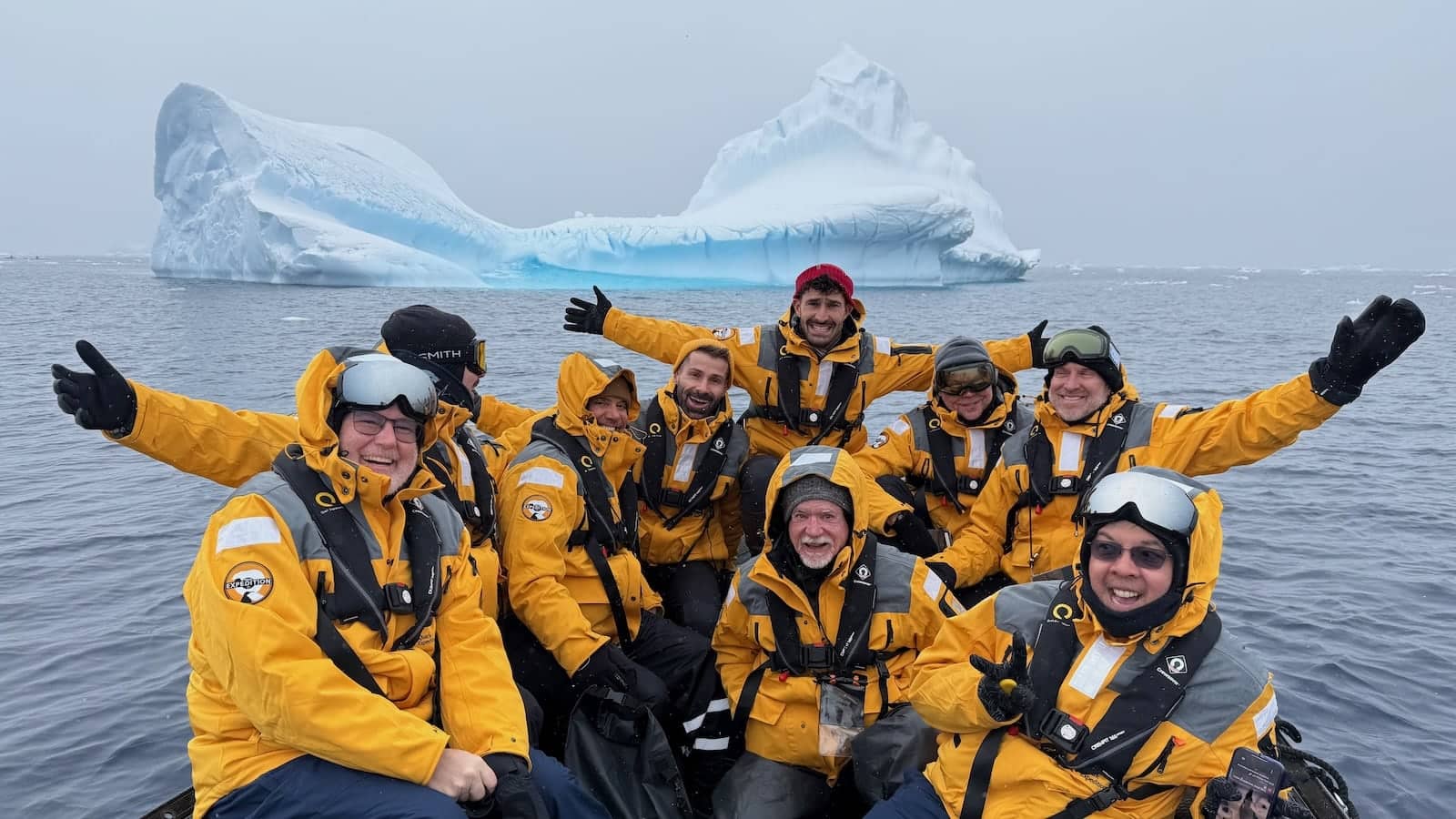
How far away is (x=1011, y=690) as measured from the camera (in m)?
2.37

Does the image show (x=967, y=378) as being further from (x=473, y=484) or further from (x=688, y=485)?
(x=473, y=484)

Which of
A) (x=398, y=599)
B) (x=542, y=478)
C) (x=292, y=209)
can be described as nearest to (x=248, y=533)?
(x=398, y=599)

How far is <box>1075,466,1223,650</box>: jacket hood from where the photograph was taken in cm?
236

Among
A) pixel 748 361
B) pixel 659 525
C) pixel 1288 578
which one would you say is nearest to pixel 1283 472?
pixel 1288 578

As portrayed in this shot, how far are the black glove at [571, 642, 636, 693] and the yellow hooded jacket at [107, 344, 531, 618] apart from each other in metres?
0.41

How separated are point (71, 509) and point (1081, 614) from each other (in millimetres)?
9485

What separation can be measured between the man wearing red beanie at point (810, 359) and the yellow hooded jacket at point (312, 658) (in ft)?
8.16

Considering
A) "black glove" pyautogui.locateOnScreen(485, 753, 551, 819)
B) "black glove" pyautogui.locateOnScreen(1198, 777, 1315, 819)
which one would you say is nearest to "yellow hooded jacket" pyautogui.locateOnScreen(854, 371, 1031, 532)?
"black glove" pyautogui.locateOnScreen(1198, 777, 1315, 819)

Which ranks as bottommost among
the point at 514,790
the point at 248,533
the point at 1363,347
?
the point at 514,790

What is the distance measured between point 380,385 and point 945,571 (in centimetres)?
256

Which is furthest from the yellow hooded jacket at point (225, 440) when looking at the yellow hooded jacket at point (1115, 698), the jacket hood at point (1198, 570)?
the jacket hood at point (1198, 570)

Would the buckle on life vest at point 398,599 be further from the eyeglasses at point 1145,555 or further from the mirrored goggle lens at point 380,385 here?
the eyeglasses at point 1145,555

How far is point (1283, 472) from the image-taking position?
11.2 metres

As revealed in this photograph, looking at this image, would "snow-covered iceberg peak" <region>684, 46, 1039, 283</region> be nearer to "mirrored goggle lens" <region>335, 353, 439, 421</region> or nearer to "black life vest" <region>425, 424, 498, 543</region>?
"black life vest" <region>425, 424, 498, 543</region>
